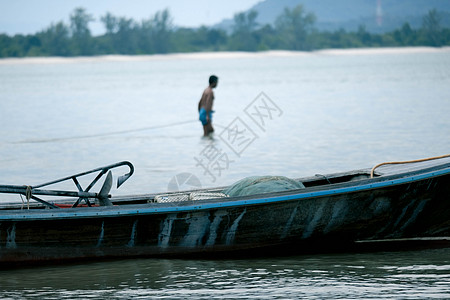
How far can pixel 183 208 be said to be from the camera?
6.57 meters

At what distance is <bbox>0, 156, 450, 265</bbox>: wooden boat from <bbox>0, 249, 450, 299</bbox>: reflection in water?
0.14m

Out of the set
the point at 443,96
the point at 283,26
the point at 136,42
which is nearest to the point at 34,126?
the point at 443,96

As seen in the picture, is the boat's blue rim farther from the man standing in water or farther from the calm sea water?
the man standing in water

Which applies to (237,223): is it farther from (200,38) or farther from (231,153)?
(200,38)

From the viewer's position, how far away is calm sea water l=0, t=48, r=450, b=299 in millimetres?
6305

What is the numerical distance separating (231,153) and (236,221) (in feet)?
26.8

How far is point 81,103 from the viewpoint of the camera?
Result: 3441 cm

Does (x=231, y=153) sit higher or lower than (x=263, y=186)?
lower

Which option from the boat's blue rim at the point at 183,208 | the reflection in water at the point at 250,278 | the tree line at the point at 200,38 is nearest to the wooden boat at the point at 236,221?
the boat's blue rim at the point at 183,208

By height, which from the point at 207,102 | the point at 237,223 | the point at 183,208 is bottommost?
the point at 237,223

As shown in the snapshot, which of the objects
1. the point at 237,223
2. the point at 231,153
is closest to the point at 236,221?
the point at 237,223

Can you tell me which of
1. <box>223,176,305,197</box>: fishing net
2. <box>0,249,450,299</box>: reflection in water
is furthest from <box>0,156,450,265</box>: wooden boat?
<box>223,176,305,197</box>: fishing net

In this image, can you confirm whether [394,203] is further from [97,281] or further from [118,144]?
[118,144]

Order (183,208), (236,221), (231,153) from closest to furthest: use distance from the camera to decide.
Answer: (183,208), (236,221), (231,153)
